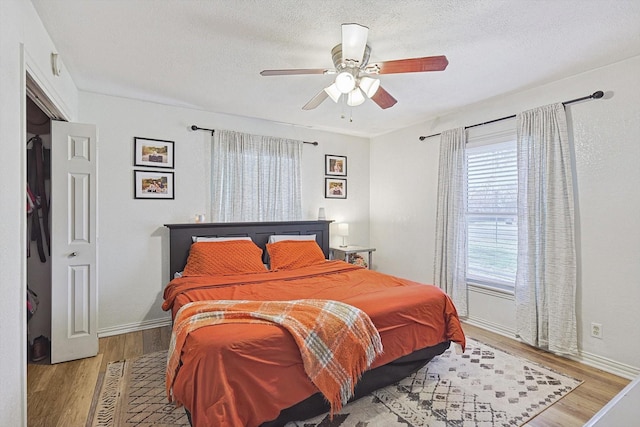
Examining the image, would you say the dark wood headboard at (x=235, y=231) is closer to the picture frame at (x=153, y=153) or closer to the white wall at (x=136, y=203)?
the white wall at (x=136, y=203)

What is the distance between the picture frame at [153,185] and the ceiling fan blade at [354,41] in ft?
8.44

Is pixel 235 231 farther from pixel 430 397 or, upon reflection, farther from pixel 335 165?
pixel 430 397

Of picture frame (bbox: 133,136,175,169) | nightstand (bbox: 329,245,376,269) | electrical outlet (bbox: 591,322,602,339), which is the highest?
picture frame (bbox: 133,136,175,169)

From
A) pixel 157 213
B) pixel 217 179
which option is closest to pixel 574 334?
pixel 217 179

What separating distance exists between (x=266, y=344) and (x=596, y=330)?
2.88 metres

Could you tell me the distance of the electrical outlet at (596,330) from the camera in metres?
2.70

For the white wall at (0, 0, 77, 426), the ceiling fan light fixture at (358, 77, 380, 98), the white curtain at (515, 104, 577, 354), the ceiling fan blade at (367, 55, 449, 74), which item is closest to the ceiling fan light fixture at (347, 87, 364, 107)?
the ceiling fan light fixture at (358, 77, 380, 98)

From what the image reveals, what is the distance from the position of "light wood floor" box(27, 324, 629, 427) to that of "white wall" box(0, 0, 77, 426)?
475mm

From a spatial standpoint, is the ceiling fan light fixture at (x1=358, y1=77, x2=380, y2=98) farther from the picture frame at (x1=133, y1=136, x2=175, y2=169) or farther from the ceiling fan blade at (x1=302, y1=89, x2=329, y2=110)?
the picture frame at (x1=133, y1=136, x2=175, y2=169)

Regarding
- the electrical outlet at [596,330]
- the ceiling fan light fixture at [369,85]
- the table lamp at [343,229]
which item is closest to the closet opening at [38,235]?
the ceiling fan light fixture at [369,85]

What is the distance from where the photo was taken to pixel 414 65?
6.68 feet

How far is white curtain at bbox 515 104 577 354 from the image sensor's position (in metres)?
2.85

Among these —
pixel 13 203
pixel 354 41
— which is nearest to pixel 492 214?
pixel 354 41

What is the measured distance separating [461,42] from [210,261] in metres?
3.01
